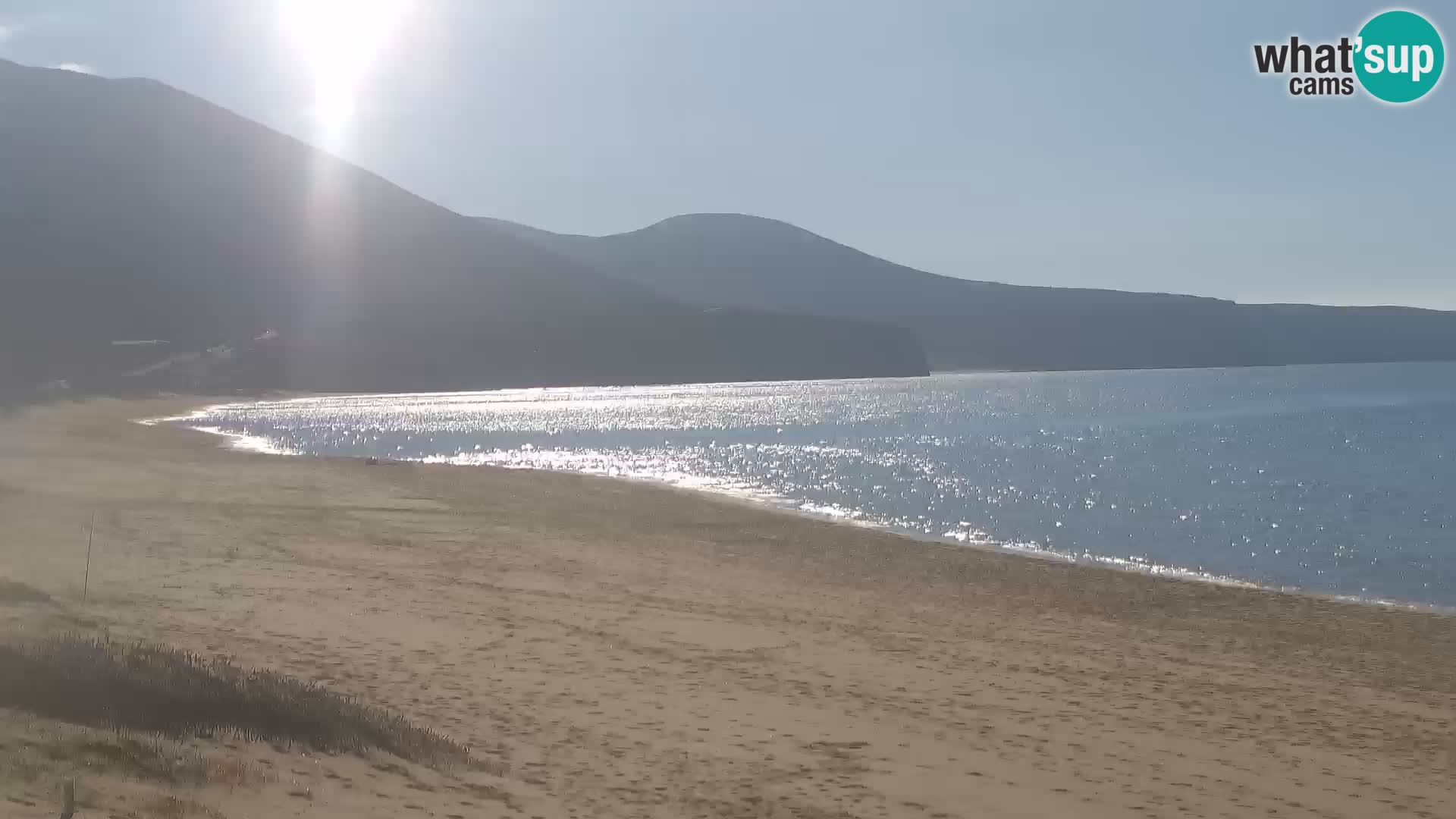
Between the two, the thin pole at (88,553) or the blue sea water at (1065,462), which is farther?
the blue sea water at (1065,462)

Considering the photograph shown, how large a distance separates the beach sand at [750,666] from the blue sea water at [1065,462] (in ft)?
18.0

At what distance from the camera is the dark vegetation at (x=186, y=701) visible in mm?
7246

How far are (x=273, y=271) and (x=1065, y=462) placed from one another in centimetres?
13577

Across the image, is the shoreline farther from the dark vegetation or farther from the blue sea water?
the dark vegetation

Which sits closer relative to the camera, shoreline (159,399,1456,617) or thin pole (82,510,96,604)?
thin pole (82,510,96,604)

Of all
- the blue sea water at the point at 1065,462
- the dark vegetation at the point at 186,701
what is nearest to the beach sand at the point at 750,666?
the dark vegetation at the point at 186,701

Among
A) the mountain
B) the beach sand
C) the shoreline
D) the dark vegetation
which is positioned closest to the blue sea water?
the shoreline

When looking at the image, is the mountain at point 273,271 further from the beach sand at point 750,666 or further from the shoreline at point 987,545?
the beach sand at point 750,666

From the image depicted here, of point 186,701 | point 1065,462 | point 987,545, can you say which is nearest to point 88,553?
point 186,701

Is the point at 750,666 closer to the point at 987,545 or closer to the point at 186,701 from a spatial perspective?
the point at 186,701

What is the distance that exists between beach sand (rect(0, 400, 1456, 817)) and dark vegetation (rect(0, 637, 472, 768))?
0.40 metres

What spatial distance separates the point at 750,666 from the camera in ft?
41.7

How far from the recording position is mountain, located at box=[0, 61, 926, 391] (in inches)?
5364

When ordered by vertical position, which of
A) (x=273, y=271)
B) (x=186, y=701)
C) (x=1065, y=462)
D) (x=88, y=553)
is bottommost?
(x=186, y=701)
